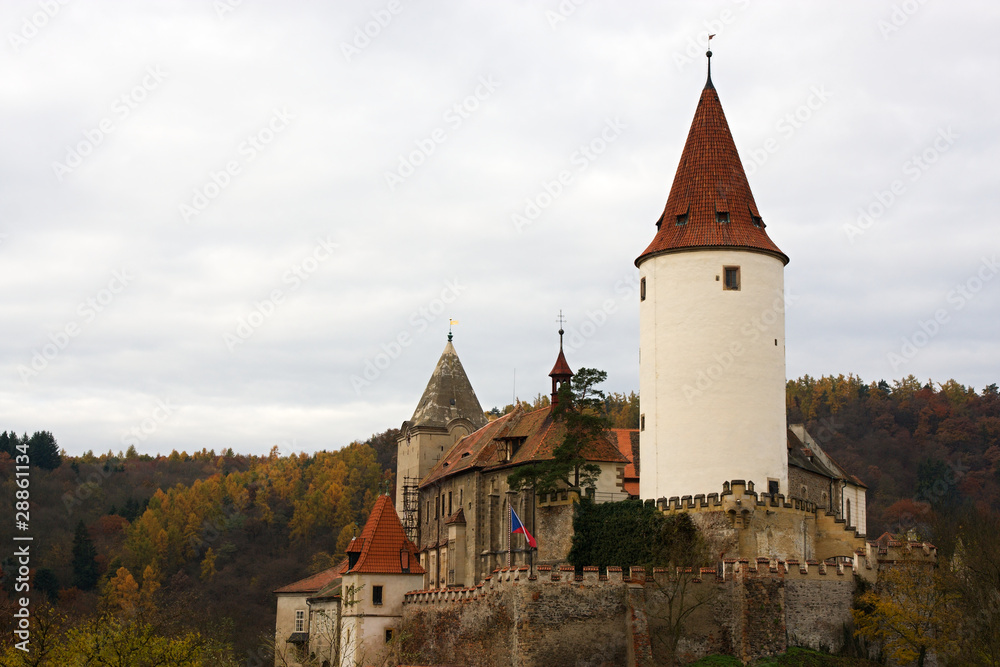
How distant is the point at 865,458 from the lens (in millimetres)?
116312

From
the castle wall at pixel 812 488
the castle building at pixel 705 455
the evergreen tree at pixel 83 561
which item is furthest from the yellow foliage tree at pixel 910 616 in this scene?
the evergreen tree at pixel 83 561

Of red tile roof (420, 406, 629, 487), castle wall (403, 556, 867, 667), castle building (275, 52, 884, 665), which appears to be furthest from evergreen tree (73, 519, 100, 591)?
castle wall (403, 556, 867, 667)

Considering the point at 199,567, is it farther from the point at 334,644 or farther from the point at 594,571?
the point at 594,571

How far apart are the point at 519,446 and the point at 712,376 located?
56.1 ft

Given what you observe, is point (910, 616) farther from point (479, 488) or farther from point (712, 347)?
point (479, 488)

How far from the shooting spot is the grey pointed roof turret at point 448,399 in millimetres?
73812

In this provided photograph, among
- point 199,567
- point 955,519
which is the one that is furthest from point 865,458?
point 199,567

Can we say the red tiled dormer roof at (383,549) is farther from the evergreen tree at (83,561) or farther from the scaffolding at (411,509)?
the evergreen tree at (83,561)

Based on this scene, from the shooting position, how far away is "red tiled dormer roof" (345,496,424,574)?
47156 mm

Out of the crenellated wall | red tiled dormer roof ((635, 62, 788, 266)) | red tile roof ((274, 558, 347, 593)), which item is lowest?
red tile roof ((274, 558, 347, 593))

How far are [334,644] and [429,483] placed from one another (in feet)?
61.6

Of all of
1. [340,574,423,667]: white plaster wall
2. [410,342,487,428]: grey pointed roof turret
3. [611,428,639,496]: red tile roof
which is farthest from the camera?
[410,342,487,428]: grey pointed roof turret

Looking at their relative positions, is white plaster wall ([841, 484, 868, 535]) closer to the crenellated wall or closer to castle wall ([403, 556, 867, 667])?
the crenellated wall

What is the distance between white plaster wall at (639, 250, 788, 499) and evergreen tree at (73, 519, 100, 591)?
7470cm
